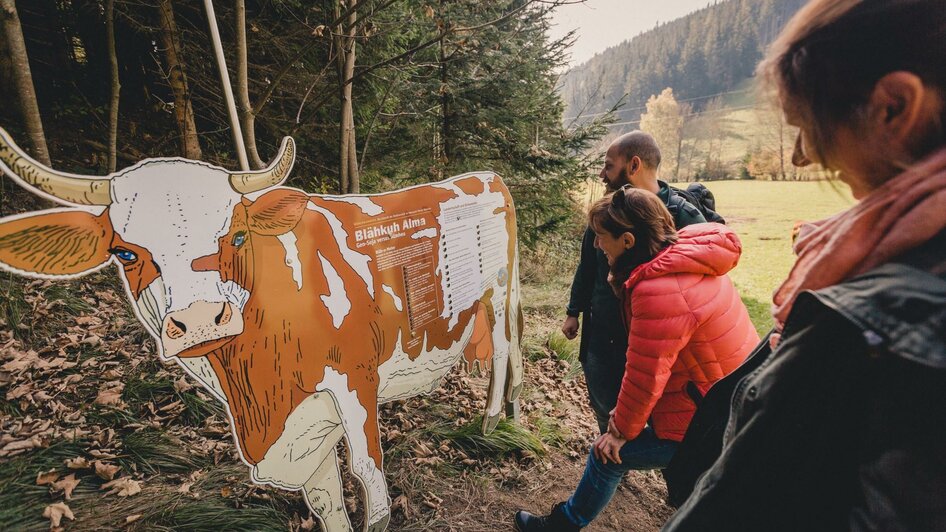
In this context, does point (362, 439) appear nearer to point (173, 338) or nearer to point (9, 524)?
point (173, 338)

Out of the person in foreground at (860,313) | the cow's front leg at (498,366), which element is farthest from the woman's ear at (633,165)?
the person in foreground at (860,313)

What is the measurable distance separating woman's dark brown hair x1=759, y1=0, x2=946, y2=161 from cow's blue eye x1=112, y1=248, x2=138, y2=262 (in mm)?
2120

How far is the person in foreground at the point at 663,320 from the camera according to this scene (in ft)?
5.59

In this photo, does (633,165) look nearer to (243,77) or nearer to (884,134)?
(884,134)

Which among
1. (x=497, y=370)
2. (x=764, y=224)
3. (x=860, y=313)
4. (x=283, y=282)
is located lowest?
(x=764, y=224)

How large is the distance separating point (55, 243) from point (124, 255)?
18 cm

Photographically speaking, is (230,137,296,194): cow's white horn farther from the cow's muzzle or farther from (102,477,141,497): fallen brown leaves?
(102,477,141,497): fallen brown leaves

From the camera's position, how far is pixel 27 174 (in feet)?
4.04

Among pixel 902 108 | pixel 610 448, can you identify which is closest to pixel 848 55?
pixel 902 108

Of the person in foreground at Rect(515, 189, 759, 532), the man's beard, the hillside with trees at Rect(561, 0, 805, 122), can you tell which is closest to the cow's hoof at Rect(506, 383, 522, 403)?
the person in foreground at Rect(515, 189, 759, 532)

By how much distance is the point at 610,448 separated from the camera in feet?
6.48

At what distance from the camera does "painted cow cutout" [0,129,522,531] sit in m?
1.38

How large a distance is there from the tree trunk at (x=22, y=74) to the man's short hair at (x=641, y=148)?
150 inches

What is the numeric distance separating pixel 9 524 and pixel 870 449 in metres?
3.63
